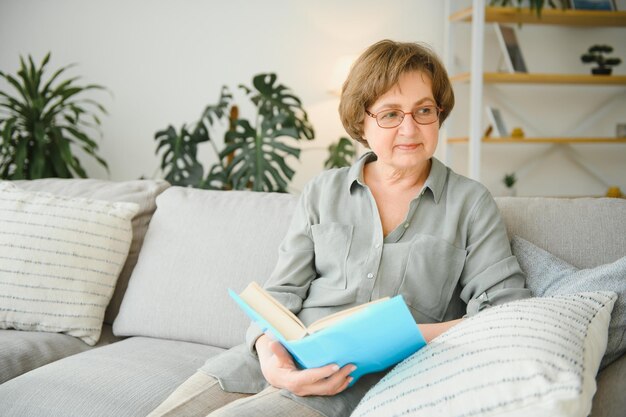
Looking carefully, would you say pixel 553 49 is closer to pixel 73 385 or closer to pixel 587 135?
pixel 587 135

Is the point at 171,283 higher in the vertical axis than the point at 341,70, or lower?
lower

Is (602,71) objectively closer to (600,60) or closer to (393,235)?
(600,60)

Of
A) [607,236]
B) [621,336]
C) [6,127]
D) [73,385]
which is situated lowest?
[73,385]

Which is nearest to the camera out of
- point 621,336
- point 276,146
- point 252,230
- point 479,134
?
point 621,336

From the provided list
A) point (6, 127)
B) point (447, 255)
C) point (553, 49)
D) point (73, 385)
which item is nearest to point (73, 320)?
point (73, 385)

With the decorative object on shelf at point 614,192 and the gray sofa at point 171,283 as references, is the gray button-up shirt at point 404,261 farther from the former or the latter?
the decorative object on shelf at point 614,192

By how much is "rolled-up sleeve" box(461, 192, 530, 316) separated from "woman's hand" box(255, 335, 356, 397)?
342mm

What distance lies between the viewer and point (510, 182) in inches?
189

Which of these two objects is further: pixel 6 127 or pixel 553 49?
pixel 553 49

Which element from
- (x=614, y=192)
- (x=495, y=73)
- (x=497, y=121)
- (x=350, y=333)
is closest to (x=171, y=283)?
(x=350, y=333)

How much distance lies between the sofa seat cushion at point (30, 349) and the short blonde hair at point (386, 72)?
1012mm

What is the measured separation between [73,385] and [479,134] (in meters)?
3.17

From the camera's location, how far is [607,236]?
5.28 feet

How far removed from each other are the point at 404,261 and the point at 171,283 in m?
0.75
